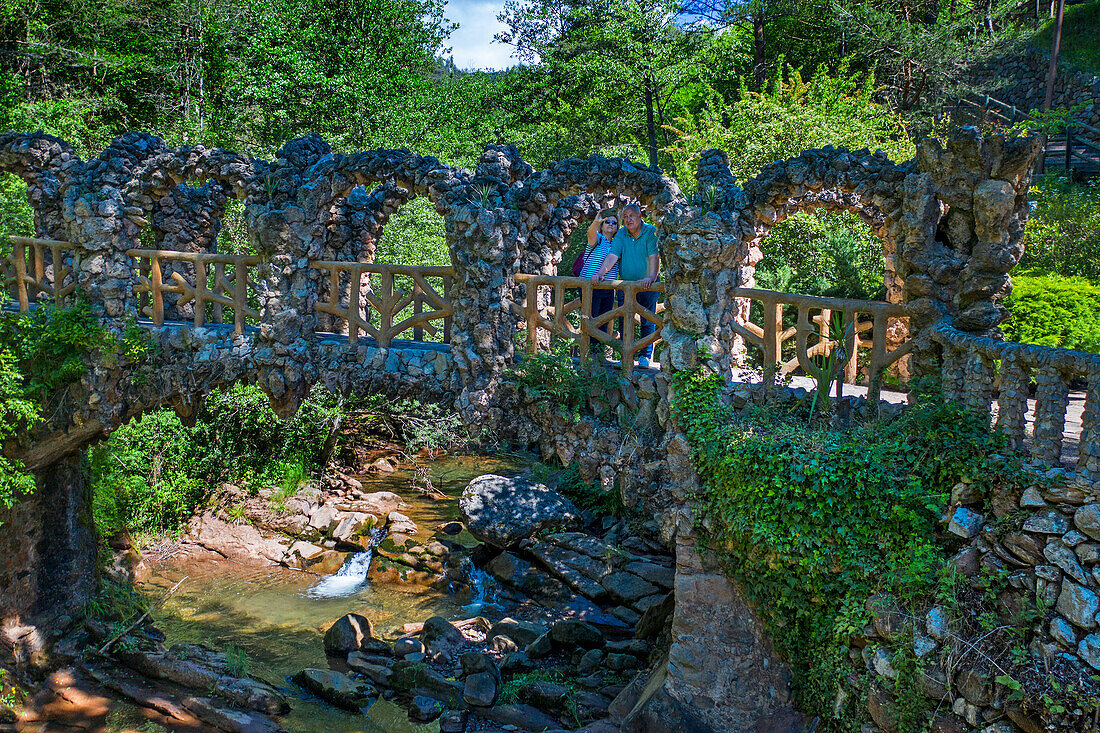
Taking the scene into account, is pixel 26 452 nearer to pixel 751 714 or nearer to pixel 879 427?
pixel 751 714

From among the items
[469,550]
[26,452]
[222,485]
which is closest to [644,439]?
[469,550]

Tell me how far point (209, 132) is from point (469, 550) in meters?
12.2

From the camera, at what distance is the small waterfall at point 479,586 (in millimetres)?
13562

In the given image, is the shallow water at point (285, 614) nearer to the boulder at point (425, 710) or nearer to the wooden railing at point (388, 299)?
the boulder at point (425, 710)

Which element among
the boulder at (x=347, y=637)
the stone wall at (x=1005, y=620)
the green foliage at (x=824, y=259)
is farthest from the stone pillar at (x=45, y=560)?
the green foliage at (x=824, y=259)

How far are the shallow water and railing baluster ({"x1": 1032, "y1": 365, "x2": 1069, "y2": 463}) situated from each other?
7652mm

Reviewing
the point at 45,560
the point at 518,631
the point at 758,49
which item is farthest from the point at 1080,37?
the point at 45,560

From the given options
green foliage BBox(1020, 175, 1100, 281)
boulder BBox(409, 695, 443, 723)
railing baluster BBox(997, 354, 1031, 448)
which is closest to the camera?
railing baluster BBox(997, 354, 1031, 448)

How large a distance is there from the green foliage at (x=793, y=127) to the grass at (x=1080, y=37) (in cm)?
613

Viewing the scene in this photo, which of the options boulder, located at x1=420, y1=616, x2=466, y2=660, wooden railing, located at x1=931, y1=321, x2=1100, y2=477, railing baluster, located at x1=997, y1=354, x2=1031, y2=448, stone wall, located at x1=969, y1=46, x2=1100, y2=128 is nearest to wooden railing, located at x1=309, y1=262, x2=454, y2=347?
boulder, located at x1=420, y1=616, x2=466, y2=660

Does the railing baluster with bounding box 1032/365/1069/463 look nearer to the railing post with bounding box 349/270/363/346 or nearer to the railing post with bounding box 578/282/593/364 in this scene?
the railing post with bounding box 578/282/593/364

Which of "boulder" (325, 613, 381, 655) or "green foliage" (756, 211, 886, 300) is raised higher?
"green foliage" (756, 211, 886, 300)

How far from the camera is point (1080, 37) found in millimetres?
21172

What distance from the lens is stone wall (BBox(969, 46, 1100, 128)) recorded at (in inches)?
790
